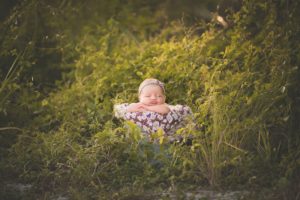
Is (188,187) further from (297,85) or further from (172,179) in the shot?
(297,85)

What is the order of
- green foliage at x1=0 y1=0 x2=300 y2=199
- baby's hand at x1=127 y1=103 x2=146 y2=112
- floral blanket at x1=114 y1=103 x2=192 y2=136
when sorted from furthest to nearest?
baby's hand at x1=127 y1=103 x2=146 y2=112, floral blanket at x1=114 y1=103 x2=192 y2=136, green foliage at x1=0 y1=0 x2=300 y2=199

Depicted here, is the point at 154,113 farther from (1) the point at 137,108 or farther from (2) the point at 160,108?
(1) the point at 137,108

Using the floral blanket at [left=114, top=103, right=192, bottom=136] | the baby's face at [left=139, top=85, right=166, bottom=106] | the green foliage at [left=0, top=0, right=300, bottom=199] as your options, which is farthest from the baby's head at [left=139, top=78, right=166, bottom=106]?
the green foliage at [left=0, top=0, right=300, bottom=199]

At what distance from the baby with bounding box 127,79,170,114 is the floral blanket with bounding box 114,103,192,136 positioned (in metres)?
0.06

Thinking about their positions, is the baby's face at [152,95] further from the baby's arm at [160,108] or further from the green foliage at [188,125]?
the green foliage at [188,125]

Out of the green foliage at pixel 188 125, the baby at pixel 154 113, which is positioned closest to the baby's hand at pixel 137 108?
the baby at pixel 154 113

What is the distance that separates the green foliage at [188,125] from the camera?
15.2ft

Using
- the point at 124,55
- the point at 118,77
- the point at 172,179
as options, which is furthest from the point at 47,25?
the point at 172,179

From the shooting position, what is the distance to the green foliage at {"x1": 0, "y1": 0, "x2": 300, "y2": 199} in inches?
183

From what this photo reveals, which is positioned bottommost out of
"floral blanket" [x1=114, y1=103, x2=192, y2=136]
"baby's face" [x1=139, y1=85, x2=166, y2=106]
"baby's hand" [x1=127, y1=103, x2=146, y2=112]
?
"floral blanket" [x1=114, y1=103, x2=192, y2=136]

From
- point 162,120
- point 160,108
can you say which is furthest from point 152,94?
point 162,120

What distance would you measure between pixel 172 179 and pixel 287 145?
1007mm

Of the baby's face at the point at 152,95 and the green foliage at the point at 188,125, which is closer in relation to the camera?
the green foliage at the point at 188,125

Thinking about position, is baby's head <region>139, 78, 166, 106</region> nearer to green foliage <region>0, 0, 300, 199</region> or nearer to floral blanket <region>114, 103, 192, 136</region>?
floral blanket <region>114, 103, 192, 136</region>
